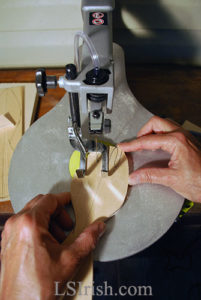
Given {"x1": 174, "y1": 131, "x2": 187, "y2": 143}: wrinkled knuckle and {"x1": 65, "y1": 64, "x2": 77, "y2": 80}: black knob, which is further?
{"x1": 174, "y1": 131, "x2": 187, "y2": 143}: wrinkled knuckle

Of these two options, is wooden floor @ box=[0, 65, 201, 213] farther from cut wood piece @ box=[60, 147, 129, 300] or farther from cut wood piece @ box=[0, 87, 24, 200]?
cut wood piece @ box=[60, 147, 129, 300]

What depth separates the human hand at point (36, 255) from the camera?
1.54ft

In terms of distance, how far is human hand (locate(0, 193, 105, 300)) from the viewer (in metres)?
0.47

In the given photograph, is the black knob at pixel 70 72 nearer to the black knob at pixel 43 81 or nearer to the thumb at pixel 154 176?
the black knob at pixel 43 81

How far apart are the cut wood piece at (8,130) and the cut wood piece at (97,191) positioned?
33cm

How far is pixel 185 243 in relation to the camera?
1349mm

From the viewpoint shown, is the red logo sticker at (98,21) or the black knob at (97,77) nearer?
the black knob at (97,77)

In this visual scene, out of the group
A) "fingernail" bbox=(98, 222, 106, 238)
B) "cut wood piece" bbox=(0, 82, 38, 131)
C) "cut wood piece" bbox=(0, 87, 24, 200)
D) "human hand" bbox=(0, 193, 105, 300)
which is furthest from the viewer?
"cut wood piece" bbox=(0, 82, 38, 131)

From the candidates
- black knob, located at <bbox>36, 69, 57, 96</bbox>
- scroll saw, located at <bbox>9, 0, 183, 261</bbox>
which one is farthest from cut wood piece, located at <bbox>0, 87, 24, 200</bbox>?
black knob, located at <bbox>36, 69, 57, 96</bbox>

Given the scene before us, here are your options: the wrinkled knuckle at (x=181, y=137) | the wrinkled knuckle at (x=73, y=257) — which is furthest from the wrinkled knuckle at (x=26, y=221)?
the wrinkled knuckle at (x=181, y=137)

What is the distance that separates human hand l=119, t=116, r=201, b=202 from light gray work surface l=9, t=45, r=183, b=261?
4cm

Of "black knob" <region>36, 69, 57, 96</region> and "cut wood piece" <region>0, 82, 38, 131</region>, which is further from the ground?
"black knob" <region>36, 69, 57, 96</region>

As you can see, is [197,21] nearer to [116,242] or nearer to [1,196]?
[116,242]

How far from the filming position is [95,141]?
0.67 m
